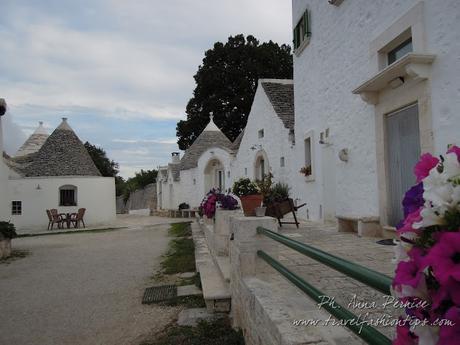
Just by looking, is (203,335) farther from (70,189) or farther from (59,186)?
(70,189)

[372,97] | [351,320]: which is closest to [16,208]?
[372,97]

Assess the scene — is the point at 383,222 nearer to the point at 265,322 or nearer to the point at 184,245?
the point at 265,322

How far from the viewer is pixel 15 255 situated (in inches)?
405

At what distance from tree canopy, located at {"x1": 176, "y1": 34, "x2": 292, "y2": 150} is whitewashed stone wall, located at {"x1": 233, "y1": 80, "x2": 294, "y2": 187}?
15.8 metres

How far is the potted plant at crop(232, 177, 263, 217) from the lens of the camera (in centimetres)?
703

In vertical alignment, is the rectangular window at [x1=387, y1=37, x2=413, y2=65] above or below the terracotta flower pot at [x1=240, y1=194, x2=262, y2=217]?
above

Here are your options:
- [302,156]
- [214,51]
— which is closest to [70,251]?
[302,156]

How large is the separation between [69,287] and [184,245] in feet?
14.3

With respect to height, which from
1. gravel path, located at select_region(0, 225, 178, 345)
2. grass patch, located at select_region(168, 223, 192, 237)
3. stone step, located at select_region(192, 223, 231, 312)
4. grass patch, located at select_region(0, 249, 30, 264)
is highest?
stone step, located at select_region(192, 223, 231, 312)

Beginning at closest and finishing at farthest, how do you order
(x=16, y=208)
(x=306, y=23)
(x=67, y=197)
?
1. (x=306, y=23)
2. (x=16, y=208)
3. (x=67, y=197)

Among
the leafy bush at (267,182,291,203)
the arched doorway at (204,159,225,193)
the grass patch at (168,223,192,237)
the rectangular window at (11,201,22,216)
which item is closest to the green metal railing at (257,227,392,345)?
the leafy bush at (267,182,291,203)

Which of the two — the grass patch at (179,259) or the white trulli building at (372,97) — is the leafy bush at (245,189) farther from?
the white trulli building at (372,97)

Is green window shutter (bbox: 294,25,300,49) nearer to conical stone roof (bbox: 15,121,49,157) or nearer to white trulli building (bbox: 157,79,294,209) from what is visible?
white trulli building (bbox: 157,79,294,209)

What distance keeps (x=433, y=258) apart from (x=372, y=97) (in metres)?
6.28
